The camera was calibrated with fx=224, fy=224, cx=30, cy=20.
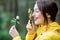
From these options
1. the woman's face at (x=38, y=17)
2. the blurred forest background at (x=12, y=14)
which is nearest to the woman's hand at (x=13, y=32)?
the blurred forest background at (x=12, y=14)

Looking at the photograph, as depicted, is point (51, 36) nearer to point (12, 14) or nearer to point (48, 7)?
point (48, 7)

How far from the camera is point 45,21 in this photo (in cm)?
132

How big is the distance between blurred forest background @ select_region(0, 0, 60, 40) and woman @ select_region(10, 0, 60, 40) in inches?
3.8

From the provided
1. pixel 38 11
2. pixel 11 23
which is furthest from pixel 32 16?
pixel 11 23

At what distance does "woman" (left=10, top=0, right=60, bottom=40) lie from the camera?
128 centimetres

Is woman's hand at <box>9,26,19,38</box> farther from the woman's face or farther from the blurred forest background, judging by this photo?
the woman's face

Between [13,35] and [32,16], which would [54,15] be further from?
[13,35]

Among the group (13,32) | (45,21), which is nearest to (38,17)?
(45,21)

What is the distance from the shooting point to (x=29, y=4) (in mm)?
1488

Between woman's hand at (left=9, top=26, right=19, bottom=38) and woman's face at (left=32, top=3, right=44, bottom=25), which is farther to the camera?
woman's hand at (left=9, top=26, right=19, bottom=38)

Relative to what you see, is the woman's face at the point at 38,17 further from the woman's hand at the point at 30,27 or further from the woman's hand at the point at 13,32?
the woman's hand at the point at 13,32

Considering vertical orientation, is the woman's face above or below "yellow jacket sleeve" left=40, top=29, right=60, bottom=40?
above

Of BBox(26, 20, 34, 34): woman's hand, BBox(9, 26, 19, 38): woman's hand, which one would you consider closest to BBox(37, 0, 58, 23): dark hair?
BBox(26, 20, 34, 34): woman's hand

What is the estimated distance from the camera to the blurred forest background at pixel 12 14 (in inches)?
57.2
